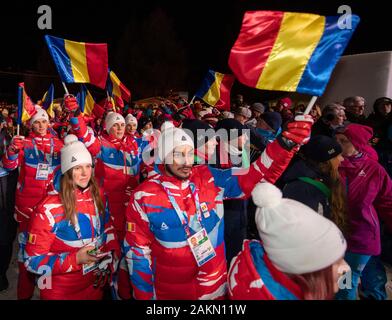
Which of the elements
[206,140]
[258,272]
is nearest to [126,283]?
[206,140]

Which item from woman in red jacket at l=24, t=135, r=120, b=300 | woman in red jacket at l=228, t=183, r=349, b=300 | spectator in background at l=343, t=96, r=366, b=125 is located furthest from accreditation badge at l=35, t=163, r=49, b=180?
spectator in background at l=343, t=96, r=366, b=125

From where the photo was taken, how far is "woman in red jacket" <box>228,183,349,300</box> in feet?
5.52

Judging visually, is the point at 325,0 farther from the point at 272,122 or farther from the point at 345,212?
the point at 345,212

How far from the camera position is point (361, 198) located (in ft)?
11.4

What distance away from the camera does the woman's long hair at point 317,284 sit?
1729 millimetres

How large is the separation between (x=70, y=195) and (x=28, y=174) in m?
2.40

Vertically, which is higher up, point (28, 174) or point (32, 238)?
point (32, 238)

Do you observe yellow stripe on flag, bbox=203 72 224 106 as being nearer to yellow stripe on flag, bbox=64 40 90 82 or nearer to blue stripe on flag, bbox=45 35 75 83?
yellow stripe on flag, bbox=64 40 90 82

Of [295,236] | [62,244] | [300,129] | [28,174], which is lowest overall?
[28,174]

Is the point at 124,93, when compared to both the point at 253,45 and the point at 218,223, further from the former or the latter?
the point at 218,223

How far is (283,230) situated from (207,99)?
18.9ft

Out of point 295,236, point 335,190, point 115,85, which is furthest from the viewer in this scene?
point 115,85

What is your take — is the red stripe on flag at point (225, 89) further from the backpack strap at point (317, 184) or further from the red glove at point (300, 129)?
the red glove at point (300, 129)

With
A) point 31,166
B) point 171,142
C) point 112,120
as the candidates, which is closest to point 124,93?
point 112,120
